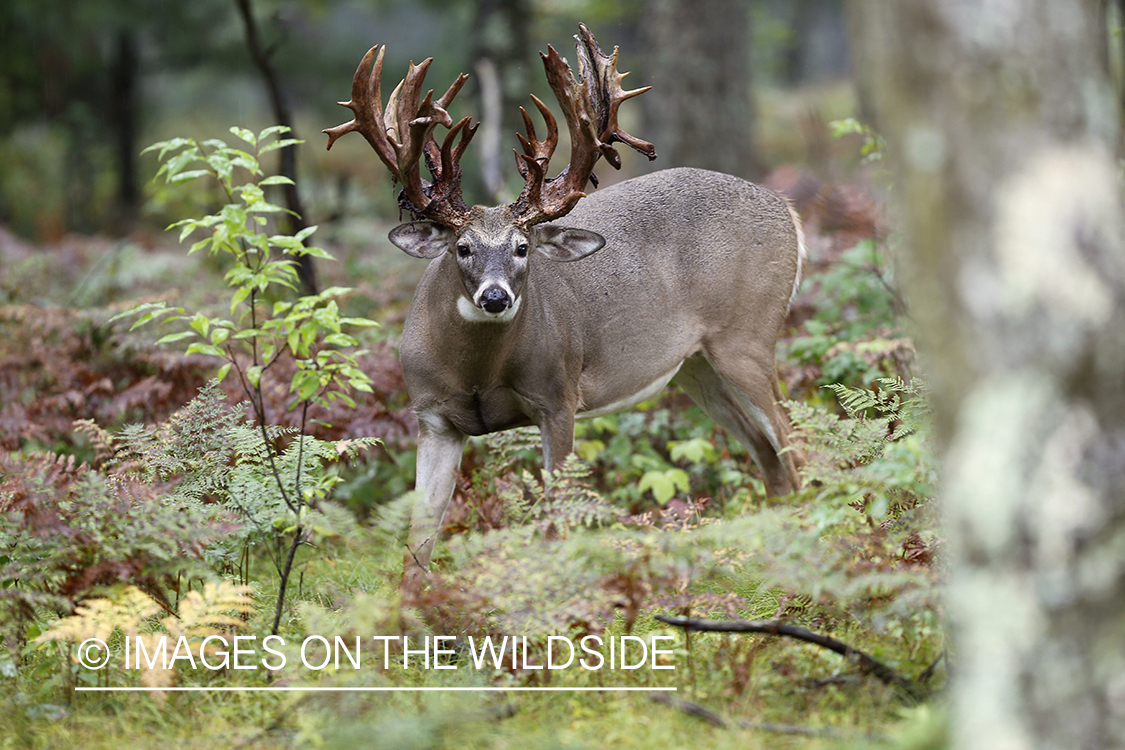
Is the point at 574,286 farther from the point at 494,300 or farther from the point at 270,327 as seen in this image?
the point at 270,327

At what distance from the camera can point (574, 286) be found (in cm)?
568

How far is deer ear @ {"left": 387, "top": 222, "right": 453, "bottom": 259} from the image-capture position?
16.5 ft

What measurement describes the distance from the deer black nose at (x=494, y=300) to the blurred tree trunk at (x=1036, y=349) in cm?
265

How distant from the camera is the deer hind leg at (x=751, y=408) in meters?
5.92

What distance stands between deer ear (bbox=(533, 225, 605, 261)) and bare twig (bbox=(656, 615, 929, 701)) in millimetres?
2201

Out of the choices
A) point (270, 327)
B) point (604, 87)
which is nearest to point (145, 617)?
point (270, 327)

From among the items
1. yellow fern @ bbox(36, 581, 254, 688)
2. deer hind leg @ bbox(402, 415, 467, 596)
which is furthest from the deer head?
yellow fern @ bbox(36, 581, 254, 688)

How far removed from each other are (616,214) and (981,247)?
381 cm

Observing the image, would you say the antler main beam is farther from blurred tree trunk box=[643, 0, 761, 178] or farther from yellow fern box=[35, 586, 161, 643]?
blurred tree trunk box=[643, 0, 761, 178]

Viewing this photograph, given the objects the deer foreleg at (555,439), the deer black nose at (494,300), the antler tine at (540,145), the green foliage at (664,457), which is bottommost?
the green foliage at (664,457)

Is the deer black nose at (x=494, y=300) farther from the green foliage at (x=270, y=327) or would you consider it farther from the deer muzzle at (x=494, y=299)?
the green foliage at (x=270, y=327)

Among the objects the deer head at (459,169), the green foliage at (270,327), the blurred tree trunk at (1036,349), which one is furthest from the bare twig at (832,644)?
the deer head at (459,169)

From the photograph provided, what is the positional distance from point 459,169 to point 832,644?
2759 mm

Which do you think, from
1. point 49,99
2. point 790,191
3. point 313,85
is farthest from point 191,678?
point 313,85
